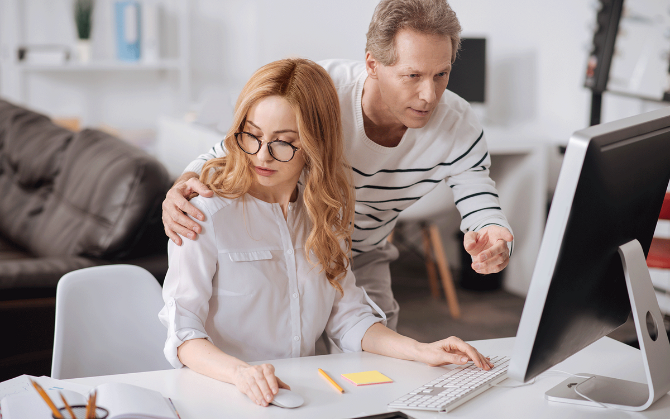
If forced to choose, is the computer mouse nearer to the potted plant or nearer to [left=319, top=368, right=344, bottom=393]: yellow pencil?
[left=319, top=368, right=344, bottom=393]: yellow pencil

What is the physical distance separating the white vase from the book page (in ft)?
11.9

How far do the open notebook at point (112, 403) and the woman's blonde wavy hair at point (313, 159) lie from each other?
0.44 metres

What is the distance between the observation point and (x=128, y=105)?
180 inches

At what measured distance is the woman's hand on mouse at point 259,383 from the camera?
1.02 metres

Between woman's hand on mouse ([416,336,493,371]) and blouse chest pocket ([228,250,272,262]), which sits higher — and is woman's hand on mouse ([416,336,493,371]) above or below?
below

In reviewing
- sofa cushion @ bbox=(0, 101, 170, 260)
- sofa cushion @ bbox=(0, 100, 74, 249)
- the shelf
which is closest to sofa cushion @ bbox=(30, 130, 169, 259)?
sofa cushion @ bbox=(0, 101, 170, 260)

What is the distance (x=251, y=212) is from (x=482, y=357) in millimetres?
512

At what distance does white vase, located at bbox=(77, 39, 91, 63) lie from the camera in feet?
13.8

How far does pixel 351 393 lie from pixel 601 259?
44 centimetres

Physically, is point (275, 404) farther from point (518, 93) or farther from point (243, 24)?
point (243, 24)

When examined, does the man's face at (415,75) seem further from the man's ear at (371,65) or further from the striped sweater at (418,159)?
the striped sweater at (418,159)

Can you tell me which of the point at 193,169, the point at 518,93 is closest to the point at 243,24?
the point at 518,93

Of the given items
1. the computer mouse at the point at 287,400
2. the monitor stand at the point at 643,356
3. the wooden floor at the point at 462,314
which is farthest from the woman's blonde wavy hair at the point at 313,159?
the wooden floor at the point at 462,314

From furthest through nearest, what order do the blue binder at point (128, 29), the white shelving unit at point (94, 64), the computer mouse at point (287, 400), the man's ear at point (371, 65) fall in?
1. the blue binder at point (128, 29)
2. the white shelving unit at point (94, 64)
3. the man's ear at point (371, 65)
4. the computer mouse at point (287, 400)
